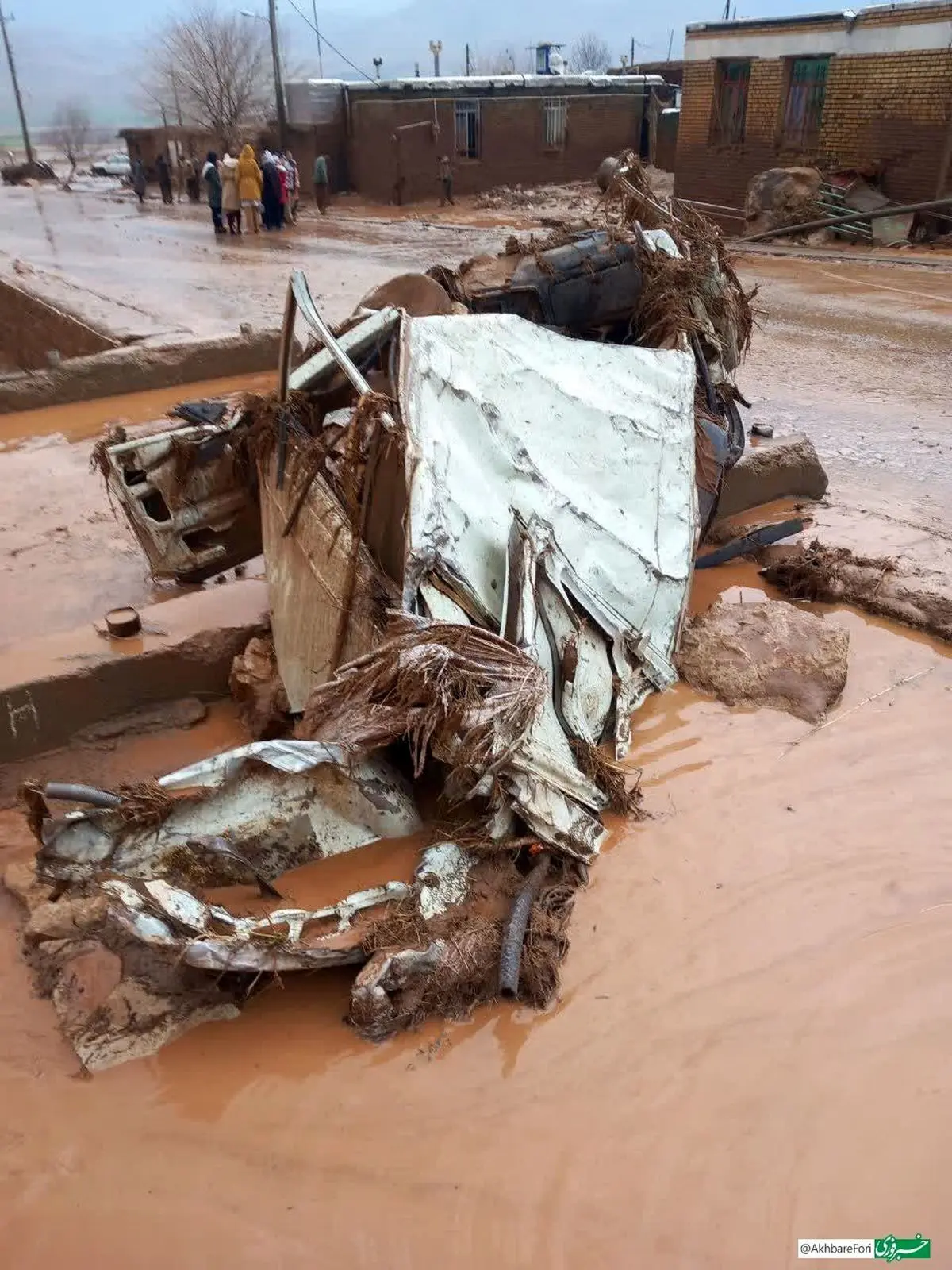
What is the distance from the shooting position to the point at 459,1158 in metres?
2.62

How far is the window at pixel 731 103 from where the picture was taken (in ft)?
Result: 64.5

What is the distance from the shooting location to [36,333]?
12156 mm

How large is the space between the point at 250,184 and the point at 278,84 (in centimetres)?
723

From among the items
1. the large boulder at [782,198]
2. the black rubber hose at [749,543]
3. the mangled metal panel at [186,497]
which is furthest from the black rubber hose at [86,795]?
the large boulder at [782,198]

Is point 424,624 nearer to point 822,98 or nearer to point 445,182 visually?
point 822,98

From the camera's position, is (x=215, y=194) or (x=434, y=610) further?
(x=215, y=194)

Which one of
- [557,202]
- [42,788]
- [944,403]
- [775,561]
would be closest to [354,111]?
[557,202]

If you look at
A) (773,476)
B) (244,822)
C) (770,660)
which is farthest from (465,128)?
(244,822)

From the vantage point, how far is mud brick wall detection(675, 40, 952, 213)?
16.4 m

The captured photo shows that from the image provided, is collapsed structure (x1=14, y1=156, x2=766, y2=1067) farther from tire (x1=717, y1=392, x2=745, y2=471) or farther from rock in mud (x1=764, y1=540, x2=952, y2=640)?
rock in mud (x1=764, y1=540, x2=952, y2=640)

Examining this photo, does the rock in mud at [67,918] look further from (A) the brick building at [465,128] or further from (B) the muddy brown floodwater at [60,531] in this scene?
(A) the brick building at [465,128]

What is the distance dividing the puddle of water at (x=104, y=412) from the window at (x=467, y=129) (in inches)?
751

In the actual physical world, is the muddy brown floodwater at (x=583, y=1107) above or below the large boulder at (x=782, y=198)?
below

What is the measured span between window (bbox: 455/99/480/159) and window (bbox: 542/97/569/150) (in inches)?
76.5
